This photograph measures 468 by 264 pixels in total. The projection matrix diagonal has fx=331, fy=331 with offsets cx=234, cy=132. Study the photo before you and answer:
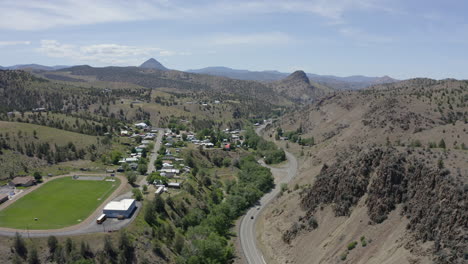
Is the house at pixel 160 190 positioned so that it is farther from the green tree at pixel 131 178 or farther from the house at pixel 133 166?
the house at pixel 133 166

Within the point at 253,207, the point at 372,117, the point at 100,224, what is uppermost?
the point at 372,117

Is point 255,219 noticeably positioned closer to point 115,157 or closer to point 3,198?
point 115,157

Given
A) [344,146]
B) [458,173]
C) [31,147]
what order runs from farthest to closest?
[344,146] → [31,147] → [458,173]

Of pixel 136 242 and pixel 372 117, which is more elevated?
pixel 372 117

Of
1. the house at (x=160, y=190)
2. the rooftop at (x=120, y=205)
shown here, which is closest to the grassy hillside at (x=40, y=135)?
the house at (x=160, y=190)

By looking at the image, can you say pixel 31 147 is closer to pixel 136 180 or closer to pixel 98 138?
pixel 98 138

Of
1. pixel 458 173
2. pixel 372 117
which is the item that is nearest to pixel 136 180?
pixel 458 173

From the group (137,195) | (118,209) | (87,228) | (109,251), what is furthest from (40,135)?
(109,251)

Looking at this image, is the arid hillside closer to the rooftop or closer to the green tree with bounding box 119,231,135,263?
the green tree with bounding box 119,231,135,263

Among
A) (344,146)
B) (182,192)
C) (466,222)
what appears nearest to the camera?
(466,222)
